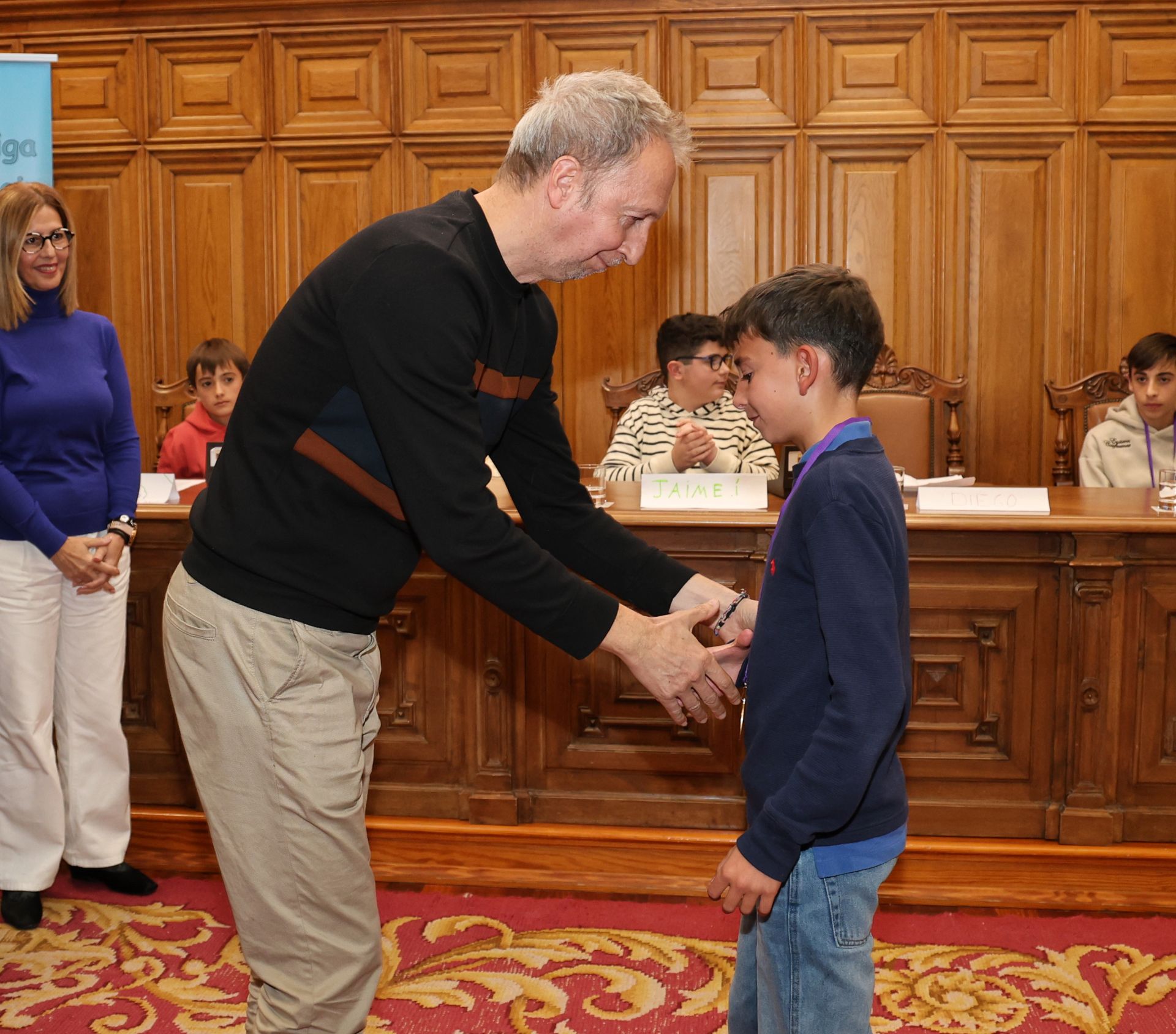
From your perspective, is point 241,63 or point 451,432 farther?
point 241,63

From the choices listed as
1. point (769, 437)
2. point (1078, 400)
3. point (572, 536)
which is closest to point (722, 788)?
point (572, 536)

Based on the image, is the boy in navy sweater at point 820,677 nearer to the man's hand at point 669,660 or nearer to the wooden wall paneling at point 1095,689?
the man's hand at point 669,660

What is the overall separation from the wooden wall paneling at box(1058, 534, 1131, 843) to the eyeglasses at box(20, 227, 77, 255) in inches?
96.0

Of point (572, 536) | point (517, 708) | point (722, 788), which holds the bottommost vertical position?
point (722, 788)

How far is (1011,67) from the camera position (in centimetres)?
517

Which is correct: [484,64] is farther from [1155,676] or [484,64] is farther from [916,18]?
[1155,676]

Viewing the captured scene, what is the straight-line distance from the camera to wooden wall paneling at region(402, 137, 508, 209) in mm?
5426

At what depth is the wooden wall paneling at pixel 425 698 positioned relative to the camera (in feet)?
9.92

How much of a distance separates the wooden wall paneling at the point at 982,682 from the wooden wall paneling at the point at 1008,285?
272 centimetres

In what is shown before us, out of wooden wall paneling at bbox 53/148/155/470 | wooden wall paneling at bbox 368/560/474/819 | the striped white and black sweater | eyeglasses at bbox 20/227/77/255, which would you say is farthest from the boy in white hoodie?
wooden wall paneling at bbox 53/148/155/470

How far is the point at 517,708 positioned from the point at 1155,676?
5.03 ft

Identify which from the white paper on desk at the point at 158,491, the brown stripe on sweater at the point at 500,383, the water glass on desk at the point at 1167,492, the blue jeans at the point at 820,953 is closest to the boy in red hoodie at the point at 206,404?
the white paper on desk at the point at 158,491

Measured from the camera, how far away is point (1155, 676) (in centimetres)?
279

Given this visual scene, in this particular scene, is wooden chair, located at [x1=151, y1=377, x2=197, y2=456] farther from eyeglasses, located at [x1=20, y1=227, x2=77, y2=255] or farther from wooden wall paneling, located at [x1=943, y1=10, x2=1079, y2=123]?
wooden wall paneling, located at [x1=943, y1=10, x2=1079, y2=123]
